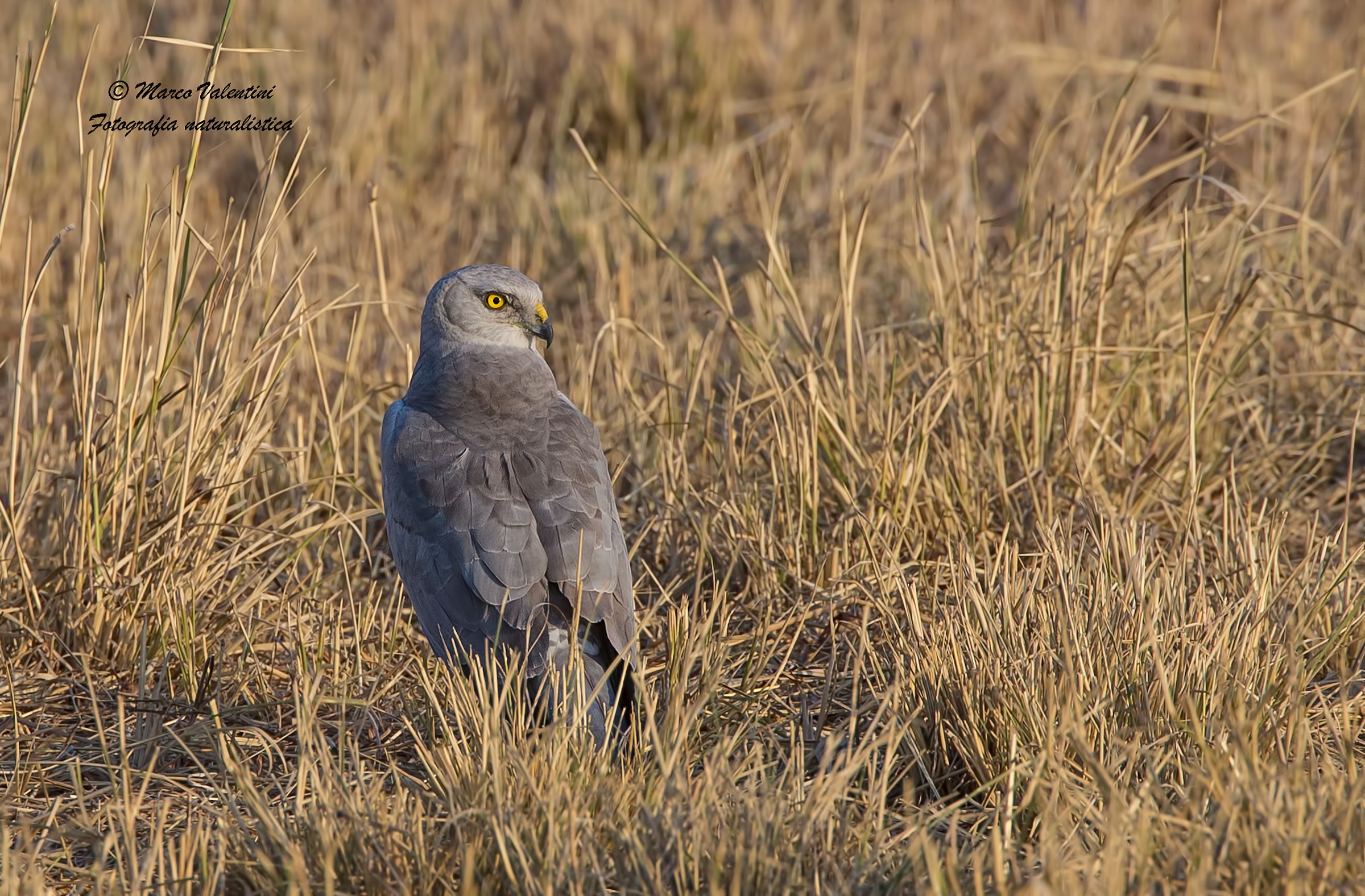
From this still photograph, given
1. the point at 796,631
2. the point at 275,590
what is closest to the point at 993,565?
the point at 796,631

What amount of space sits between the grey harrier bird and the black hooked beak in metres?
0.13

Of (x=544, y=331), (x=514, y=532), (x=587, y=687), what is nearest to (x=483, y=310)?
(x=544, y=331)

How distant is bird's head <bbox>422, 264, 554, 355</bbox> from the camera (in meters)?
4.03

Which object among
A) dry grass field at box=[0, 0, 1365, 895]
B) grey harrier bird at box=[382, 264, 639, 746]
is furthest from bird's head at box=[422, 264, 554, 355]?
dry grass field at box=[0, 0, 1365, 895]

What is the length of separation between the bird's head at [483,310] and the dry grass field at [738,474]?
42cm

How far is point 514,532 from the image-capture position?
335cm

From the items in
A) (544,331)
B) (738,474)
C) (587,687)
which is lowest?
(587,687)

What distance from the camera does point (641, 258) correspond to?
6352mm

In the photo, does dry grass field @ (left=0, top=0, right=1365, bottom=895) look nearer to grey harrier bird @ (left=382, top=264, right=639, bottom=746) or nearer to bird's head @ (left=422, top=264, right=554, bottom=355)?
grey harrier bird @ (left=382, top=264, right=639, bottom=746)

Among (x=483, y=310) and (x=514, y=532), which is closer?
(x=514, y=532)

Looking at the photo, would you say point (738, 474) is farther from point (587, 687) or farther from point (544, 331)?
point (587, 687)

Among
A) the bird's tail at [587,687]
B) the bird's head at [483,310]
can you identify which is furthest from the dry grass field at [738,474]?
the bird's head at [483,310]

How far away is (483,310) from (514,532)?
3.11 feet

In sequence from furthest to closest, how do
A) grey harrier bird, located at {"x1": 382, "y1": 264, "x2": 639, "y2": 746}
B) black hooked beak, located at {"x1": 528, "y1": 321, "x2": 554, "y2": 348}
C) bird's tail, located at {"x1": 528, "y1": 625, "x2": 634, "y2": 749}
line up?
black hooked beak, located at {"x1": 528, "y1": 321, "x2": 554, "y2": 348}
grey harrier bird, located at {"x1": 382, "y1": 264, "x2": 639, "y2": 746}
bird's tail, located at {"x1": 528, "y1": 625, "x2": 634, "y2": 749}
